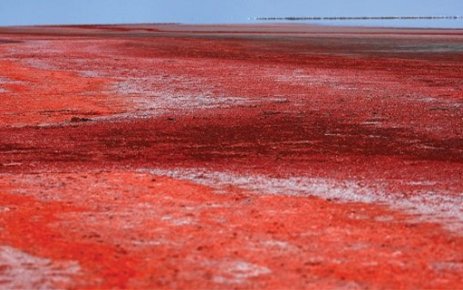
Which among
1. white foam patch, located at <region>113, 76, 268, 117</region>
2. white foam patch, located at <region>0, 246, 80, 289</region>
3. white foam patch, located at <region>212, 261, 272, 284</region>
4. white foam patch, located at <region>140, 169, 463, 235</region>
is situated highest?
white foam patch, located at <region>113, 76, 268, 117</region>

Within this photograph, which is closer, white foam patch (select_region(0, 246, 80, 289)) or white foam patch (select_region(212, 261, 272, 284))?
white foam patch (select_region(0, 246, 80, 289))

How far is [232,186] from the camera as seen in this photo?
11.9 metres

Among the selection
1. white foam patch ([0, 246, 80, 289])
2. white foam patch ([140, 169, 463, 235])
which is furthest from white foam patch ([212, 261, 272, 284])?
white foam patch ([140, 169, 463, 235])

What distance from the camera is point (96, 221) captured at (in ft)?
32.4

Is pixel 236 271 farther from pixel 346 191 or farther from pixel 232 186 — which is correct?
pixel 232 186

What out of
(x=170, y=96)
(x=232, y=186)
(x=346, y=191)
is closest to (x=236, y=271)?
(x=346, y=191)

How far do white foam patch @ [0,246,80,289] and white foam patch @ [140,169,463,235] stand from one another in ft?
12.0

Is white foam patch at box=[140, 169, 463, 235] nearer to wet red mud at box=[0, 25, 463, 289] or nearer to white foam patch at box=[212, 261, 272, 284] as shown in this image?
wet red mud at box=[0, 25, 463, 289]

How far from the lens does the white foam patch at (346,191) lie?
1034cm

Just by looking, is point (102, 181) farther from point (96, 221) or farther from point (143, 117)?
point (143, 117)

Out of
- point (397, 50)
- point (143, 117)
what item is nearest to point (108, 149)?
point (143, 117)

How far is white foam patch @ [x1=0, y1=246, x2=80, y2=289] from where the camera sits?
767 centimetres

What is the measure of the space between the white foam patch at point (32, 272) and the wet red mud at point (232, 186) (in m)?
0.02

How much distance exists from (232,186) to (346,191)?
4.67 feet
